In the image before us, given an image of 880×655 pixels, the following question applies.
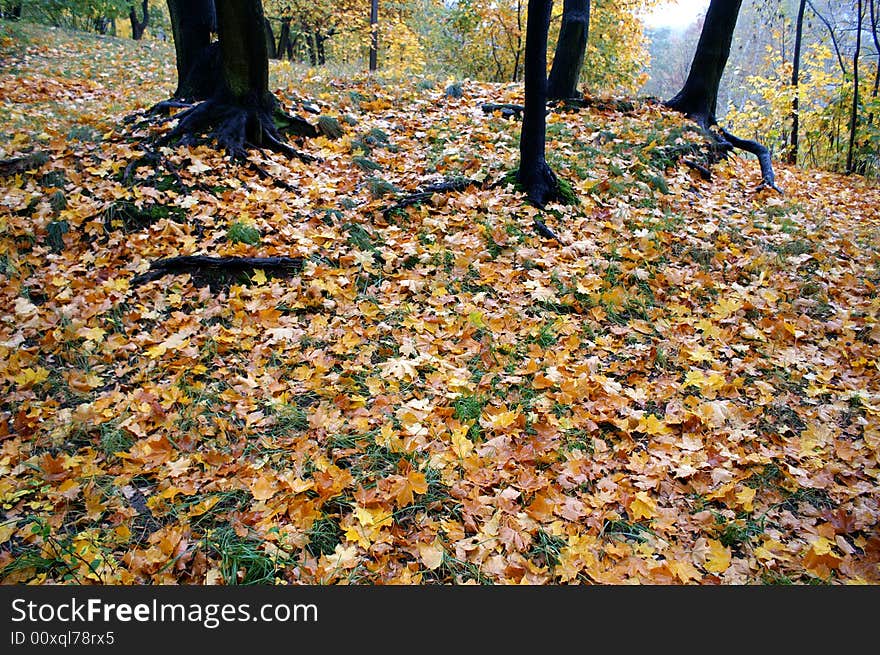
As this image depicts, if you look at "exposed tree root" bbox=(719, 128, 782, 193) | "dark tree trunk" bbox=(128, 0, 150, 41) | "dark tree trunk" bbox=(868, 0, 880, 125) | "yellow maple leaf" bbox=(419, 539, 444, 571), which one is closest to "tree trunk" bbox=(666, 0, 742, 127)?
"exposed tree root" bbox=(719, 128, 782, 193)

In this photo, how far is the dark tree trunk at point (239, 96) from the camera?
569 cm

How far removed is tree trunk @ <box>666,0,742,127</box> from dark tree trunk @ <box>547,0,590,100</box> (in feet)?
6.28

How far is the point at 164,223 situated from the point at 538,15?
426 cm

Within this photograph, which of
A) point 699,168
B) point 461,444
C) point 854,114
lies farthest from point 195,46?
point 854,114

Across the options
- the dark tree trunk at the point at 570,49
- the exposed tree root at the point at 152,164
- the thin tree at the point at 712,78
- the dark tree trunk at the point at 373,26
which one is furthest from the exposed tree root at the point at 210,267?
the dark tree trunk at the point at 373,26

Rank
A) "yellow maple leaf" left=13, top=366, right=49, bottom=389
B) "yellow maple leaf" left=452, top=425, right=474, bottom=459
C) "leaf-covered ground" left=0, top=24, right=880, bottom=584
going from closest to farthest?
"leaf-covered ground" left=0, top=24, right=880, bottom=584
"yellow maple leaf" left=452, top=425, right=474, bottom=459
"yellow maple leaf" left=13, top=366, right=49, bottom=389

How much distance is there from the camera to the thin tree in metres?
8.07

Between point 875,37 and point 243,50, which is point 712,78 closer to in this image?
point 875,37

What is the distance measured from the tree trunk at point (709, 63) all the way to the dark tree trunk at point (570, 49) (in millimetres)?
1913

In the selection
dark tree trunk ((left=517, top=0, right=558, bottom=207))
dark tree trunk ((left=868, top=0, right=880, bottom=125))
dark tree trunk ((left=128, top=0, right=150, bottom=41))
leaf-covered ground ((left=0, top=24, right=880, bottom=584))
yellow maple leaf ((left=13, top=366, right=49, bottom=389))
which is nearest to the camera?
leaf-covered ground ((left=0, top=24, right=880, bottom=584))

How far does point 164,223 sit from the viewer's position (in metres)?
4.78

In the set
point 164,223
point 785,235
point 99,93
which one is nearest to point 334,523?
point 164,223

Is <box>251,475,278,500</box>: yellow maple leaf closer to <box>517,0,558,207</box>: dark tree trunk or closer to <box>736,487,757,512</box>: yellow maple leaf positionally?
<box>736,487,757,512</box>: yellow maple leaf

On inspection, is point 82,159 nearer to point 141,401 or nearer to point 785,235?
point 141,401
